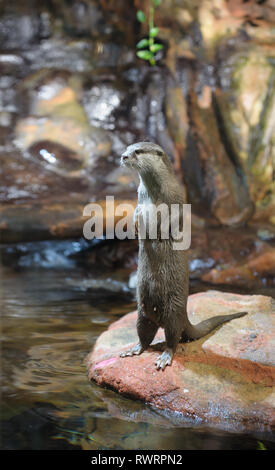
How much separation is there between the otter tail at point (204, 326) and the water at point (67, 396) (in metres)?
0.52

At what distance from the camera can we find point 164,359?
2580 millimetres

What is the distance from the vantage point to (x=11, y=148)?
6449 millimetres

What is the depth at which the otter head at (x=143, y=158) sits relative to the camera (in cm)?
240

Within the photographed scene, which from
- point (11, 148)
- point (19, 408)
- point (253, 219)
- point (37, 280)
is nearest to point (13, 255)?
point (37, 280)

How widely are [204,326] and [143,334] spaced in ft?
1.27

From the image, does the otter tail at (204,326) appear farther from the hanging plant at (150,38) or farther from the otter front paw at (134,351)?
the hanging plant at (150,38)

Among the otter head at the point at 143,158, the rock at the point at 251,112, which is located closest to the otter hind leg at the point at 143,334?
the otter head at the point at 143,158

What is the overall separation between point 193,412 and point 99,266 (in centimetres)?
364

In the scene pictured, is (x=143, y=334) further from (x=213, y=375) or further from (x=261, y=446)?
(x=261, y=446)

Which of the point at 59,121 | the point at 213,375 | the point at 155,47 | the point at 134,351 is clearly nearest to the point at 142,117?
the point at 155,47

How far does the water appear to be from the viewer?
2.04 m

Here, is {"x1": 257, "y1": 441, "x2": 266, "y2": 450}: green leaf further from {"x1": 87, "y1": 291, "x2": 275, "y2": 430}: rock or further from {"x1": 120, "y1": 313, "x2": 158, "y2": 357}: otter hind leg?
{"x1": 120, "y1": 313, "x2": 158, "y2": 357}: otter hind leg

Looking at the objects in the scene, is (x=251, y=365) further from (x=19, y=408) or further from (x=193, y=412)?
(x=19, y=408)

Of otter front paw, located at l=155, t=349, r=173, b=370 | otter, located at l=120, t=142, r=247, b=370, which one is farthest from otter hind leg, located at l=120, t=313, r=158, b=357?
otter front paw, located at l=155, t=349, r=173, b=370
